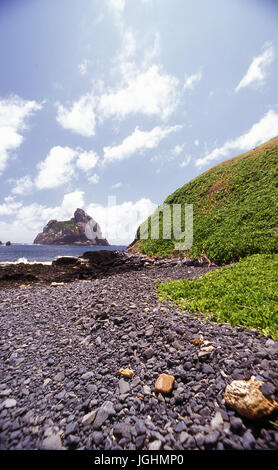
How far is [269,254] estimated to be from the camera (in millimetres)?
11383

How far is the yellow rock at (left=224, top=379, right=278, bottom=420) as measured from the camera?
7.26ft

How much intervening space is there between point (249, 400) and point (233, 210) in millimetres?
20210

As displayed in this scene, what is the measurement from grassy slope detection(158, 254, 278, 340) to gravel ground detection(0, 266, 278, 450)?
19.2 inches

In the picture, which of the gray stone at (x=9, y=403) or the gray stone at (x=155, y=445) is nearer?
the gray stone at (x=155, y=445)

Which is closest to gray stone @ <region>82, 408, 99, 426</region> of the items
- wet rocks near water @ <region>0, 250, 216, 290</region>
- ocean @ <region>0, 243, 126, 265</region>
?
wet rocks near water @ <region>0, 250, 216, 290</region>

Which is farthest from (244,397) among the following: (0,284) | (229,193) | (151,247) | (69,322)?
(229,193)

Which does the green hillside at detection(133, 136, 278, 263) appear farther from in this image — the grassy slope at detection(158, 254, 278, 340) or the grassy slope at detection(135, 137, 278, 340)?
the grassy slope at detection(158, 254, 278, 340)

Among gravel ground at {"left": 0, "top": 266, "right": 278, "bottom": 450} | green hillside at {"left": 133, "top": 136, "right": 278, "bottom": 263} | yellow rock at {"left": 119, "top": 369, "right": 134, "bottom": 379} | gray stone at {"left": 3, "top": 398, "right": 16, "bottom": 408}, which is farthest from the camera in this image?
green hillside at {"left": 133, "top": 136, "right": 278, "bottom": 263}

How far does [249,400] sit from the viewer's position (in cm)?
228

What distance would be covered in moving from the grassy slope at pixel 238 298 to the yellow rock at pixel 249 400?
1729mm

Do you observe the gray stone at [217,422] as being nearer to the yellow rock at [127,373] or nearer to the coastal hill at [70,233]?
the yellow rock at [127,373]

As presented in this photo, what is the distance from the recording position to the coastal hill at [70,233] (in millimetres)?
174500

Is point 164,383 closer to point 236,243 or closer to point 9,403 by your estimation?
point 9,403

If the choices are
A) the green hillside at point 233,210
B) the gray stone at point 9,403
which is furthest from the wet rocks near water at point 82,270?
the gray stone at point 9,403
